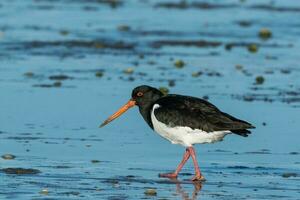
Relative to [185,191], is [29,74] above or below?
below

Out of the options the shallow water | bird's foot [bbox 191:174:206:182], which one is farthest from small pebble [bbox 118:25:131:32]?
bird's foot [bbox 191:174:206:182]

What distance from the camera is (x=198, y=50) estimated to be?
20.5m

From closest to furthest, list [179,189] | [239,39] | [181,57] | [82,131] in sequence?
[179,189] → [82,131] → [181,57] → [239,39]

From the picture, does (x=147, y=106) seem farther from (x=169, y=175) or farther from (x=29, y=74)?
(x=29, y=74)

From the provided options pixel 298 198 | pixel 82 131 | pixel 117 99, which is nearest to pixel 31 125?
pixel 82 131

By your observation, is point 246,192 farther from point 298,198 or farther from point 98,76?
point 98,76

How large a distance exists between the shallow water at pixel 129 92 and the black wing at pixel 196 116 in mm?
522

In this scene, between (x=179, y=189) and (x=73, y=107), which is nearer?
(x=179, y=189)

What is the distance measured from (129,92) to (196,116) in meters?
5.08

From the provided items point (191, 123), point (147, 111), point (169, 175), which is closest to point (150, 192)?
point (169, 175)

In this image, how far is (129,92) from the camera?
15.6 metres

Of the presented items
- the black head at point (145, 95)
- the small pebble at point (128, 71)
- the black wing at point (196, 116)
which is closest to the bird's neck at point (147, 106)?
the black head at point (145, 95)

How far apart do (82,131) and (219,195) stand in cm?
371

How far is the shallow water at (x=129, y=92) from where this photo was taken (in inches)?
396
